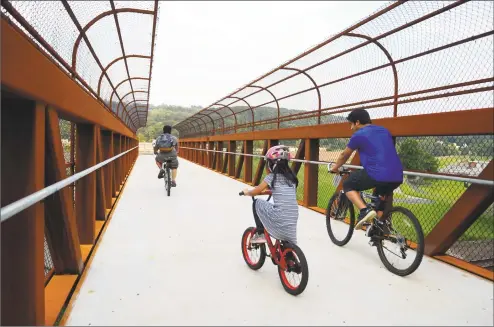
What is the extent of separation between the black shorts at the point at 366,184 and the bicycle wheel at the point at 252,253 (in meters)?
1.11

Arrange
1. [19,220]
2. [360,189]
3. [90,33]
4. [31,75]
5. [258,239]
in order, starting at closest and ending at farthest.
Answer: [31,75] < [19,220] < [258,239] < [360,189] < [90,33]

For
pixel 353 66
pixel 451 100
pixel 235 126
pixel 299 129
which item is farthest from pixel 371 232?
pixel 235 126

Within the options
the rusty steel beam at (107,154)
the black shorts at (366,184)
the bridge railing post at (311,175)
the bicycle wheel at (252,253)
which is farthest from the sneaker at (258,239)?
the bridge railing post at (311,175)

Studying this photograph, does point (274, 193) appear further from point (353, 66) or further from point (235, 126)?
point (235, 126)

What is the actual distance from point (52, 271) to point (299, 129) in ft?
17.7

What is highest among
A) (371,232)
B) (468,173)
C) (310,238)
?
(468,173)

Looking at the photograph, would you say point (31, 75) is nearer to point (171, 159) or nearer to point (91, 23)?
point (91, 23)

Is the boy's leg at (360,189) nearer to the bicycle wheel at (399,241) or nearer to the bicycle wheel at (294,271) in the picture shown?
the bicycle wheel at (399,241)

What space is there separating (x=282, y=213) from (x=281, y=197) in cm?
12

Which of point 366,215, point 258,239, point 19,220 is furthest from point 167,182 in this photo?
point 19,220

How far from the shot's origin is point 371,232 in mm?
3412

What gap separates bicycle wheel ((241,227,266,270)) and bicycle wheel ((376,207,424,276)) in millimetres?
1131

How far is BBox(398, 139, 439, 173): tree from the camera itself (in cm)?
413

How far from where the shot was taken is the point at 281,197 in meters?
2.75
